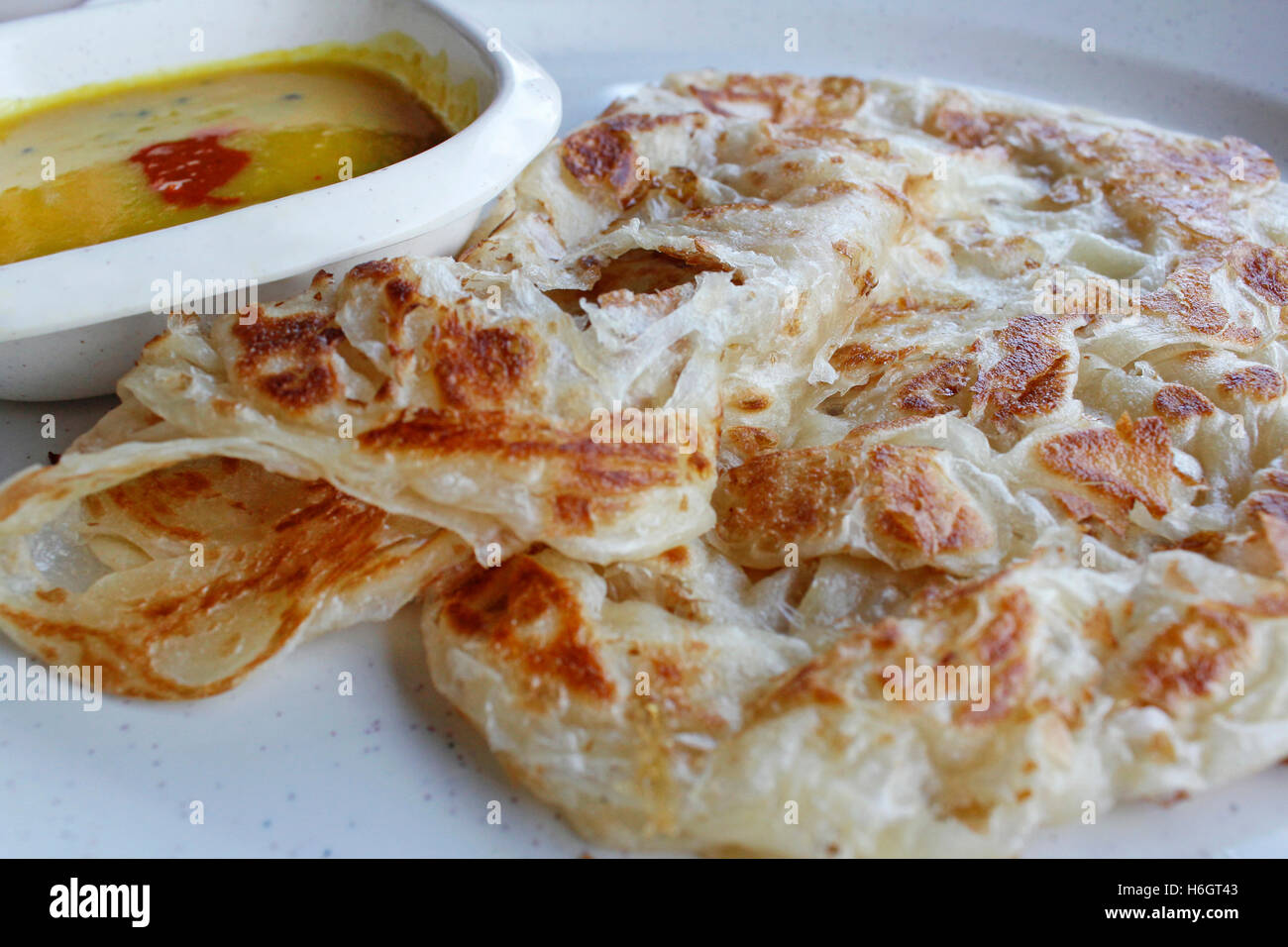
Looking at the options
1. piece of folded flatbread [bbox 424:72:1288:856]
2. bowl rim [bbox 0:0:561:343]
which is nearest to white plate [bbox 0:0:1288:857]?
piece of folded flatbread [bbox 424:72:1288:856]

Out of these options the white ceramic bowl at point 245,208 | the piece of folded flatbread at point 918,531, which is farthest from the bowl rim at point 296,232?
the piece of folded flatbread at point 918,531

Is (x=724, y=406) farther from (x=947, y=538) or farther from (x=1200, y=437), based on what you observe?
(x=1200, y=437)

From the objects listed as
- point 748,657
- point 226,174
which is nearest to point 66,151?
point 226,174

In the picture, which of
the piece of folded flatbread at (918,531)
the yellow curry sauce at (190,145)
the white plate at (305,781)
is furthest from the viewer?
the yellow curry sauce at (190,145)

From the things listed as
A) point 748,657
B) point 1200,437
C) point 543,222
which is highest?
point 543,222

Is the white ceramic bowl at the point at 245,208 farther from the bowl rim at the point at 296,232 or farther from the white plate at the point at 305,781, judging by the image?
the white plate at the point at 305,781

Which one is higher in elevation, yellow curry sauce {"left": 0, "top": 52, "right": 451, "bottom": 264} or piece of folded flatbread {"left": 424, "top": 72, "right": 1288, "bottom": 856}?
yellow curry sauce {"left": 0, "top": 52, "right": 451, "bottom": 264}

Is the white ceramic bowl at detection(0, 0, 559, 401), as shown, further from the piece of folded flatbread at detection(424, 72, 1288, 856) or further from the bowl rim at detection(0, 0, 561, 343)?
the piece of folded flatbread at detection(424, 72, 1288, 856)
